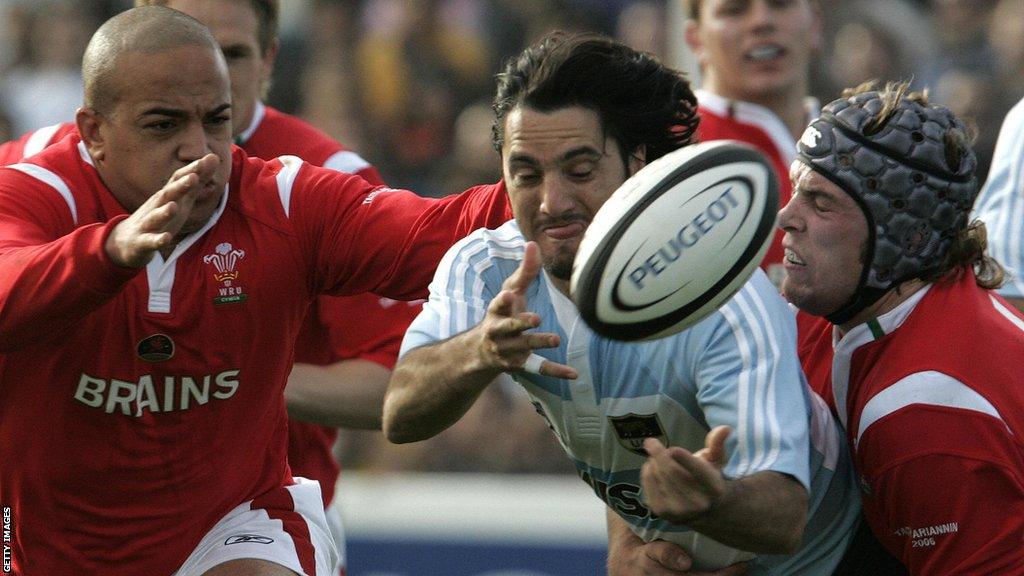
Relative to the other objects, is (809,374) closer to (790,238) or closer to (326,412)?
(790,238)

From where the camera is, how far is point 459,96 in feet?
35.3

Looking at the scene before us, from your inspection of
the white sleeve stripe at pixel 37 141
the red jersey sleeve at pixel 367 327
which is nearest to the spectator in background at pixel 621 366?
the red jersey sleeve at pixel 367 327

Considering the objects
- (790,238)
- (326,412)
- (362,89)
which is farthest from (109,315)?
(362,89)

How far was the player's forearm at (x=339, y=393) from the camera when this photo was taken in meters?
5.48

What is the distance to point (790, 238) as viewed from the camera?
4.30m

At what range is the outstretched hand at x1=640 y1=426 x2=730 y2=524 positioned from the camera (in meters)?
3.34

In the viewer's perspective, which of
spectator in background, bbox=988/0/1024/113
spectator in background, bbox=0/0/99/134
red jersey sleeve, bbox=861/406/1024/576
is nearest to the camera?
red jersey sleeve, bbox=861/406/1024/576

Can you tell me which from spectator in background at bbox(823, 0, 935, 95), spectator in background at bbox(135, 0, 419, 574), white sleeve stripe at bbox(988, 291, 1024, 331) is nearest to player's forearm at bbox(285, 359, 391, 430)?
spectator in background at bbox(135, 0, 419, 574)

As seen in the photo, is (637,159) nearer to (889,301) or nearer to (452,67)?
(889,301)

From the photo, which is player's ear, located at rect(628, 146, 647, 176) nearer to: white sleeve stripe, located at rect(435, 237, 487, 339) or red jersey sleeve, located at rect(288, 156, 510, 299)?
white sleeve stripe, located at rect(435, 237, 487, 339)

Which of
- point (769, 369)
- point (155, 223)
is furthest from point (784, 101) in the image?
point (155, 223)

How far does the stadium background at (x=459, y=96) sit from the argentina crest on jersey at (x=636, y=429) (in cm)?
483

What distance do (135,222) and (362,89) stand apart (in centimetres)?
734

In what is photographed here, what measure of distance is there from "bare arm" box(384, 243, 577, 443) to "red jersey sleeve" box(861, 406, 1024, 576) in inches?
37.8
